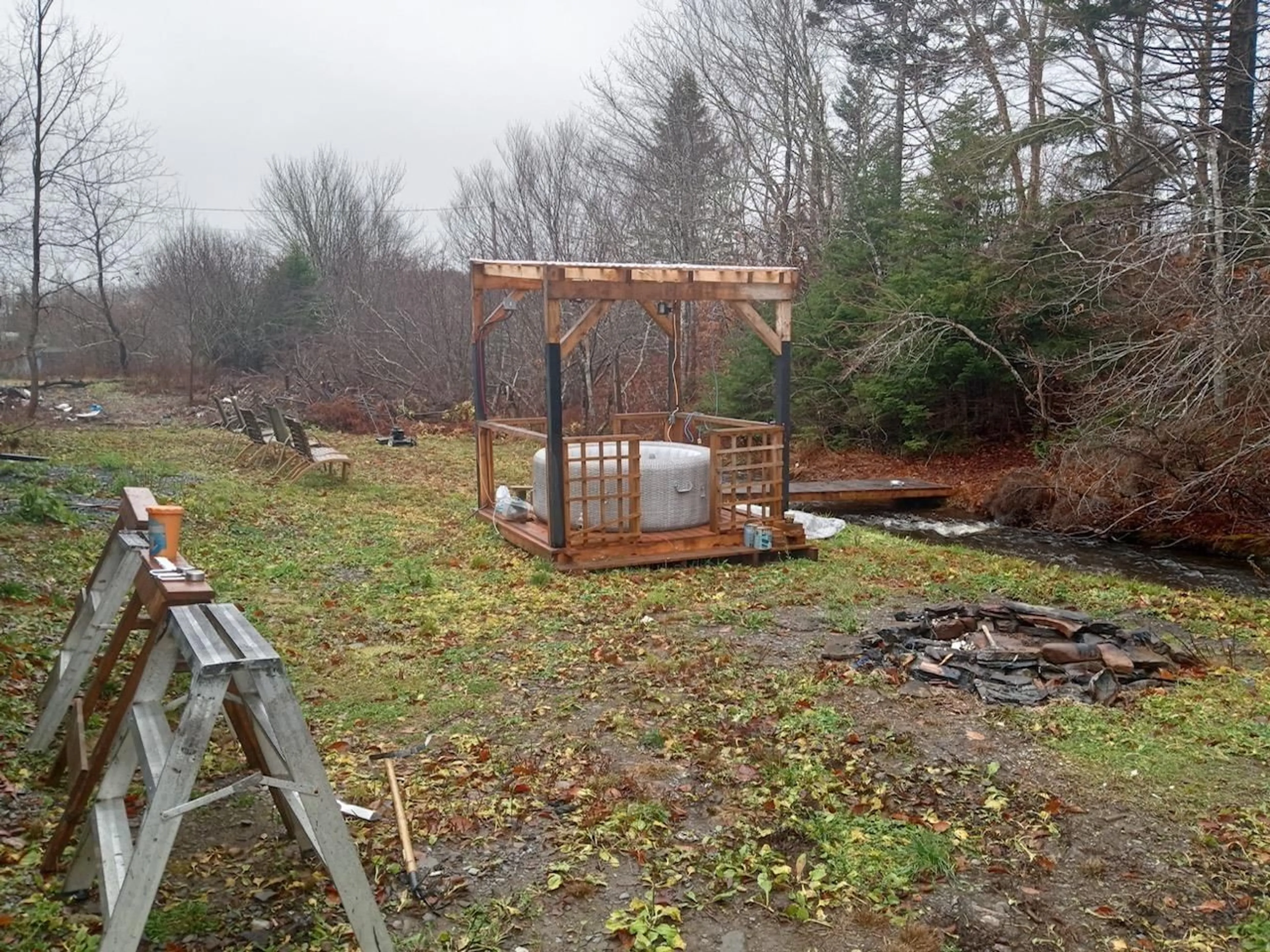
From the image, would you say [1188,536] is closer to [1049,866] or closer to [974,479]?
[974,479]

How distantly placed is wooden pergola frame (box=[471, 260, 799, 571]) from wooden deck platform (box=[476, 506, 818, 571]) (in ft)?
0.62

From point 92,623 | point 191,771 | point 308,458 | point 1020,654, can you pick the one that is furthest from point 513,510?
point 191,771

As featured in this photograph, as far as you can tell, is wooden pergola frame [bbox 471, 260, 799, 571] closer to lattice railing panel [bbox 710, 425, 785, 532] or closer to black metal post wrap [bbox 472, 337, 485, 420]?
lattice railing panel [bbox 710, 425, 785, 532]

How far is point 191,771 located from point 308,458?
1060cm

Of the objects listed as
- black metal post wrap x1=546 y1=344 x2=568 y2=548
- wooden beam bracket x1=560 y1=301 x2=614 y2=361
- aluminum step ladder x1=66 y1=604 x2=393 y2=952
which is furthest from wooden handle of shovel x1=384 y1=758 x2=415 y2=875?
wooden beam bracket x1=560 y1=301 x2=614 y2=361

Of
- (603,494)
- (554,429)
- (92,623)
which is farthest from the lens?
(603,494)

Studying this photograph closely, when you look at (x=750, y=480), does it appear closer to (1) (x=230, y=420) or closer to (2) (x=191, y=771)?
(2) (x=191, y=771)

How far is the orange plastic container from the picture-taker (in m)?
3.35

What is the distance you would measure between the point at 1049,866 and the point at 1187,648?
3.15 m

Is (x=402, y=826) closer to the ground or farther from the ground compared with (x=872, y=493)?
farther from the ground

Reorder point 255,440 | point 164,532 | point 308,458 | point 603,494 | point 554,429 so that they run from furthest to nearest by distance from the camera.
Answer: point 255,440 → point 308,458 → point 603,494 → point 554,429 → point 164,532

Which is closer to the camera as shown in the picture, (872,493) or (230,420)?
(872,493)

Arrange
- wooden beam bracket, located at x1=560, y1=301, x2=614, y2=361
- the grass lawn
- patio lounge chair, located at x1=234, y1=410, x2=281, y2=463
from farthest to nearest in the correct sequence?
1. patio lounge chair, located at x1=234, y1=410, x2=281, y2=463
2. wooden beam bracket, located at x1=560, y1=301, x2=614, y2=361
3. the grass lawn

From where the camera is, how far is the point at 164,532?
11.0ft
